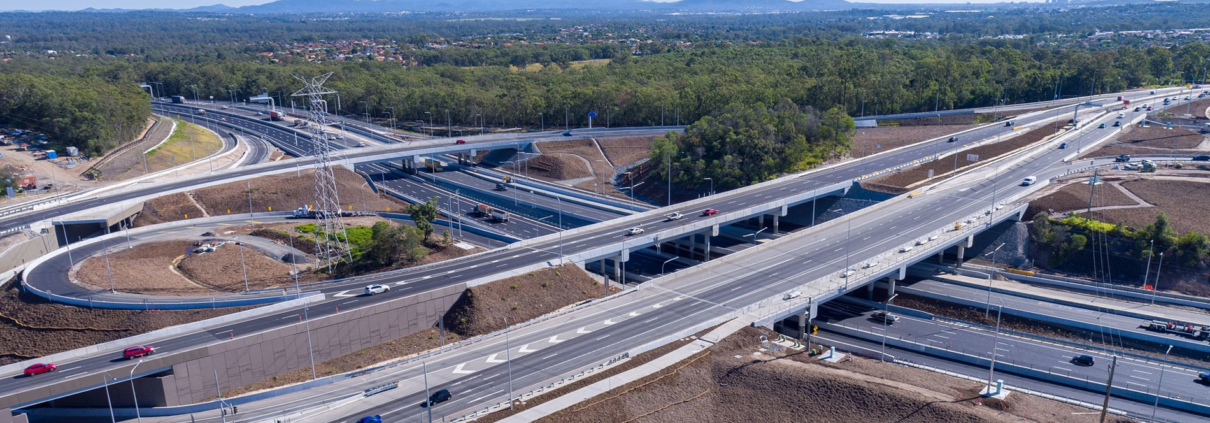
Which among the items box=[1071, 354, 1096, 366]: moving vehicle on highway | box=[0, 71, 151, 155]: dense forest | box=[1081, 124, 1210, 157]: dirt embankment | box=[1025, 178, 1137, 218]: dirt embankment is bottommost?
box=[1071, 354, 1096, 366]: moving vehicle on highway

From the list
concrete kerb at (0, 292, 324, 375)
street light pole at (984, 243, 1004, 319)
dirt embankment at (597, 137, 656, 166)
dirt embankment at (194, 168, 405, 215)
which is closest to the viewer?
concrete kerb at (0, 292, 324, 375)

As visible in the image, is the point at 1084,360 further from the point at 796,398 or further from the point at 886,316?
the point at 796,398

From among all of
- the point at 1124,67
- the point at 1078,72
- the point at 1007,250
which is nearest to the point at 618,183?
the point at 1007,250

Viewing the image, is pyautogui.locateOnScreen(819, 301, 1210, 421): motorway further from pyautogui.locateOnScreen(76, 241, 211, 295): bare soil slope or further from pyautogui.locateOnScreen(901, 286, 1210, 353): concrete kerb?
pyautogui.locateOnScreen(76, 241, 211, 295): bare soil slope

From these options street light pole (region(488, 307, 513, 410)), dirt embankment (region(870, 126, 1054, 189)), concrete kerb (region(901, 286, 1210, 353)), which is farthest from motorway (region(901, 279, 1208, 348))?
street light pole (region(488, 307, 513, 410))

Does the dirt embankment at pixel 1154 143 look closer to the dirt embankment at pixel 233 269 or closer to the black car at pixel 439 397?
the black car at pixel 439 397

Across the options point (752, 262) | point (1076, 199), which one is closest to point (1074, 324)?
point (752, 262)

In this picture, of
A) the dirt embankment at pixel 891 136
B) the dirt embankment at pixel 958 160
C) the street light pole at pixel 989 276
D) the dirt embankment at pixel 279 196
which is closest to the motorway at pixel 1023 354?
the street light pole at pixel 989 276
